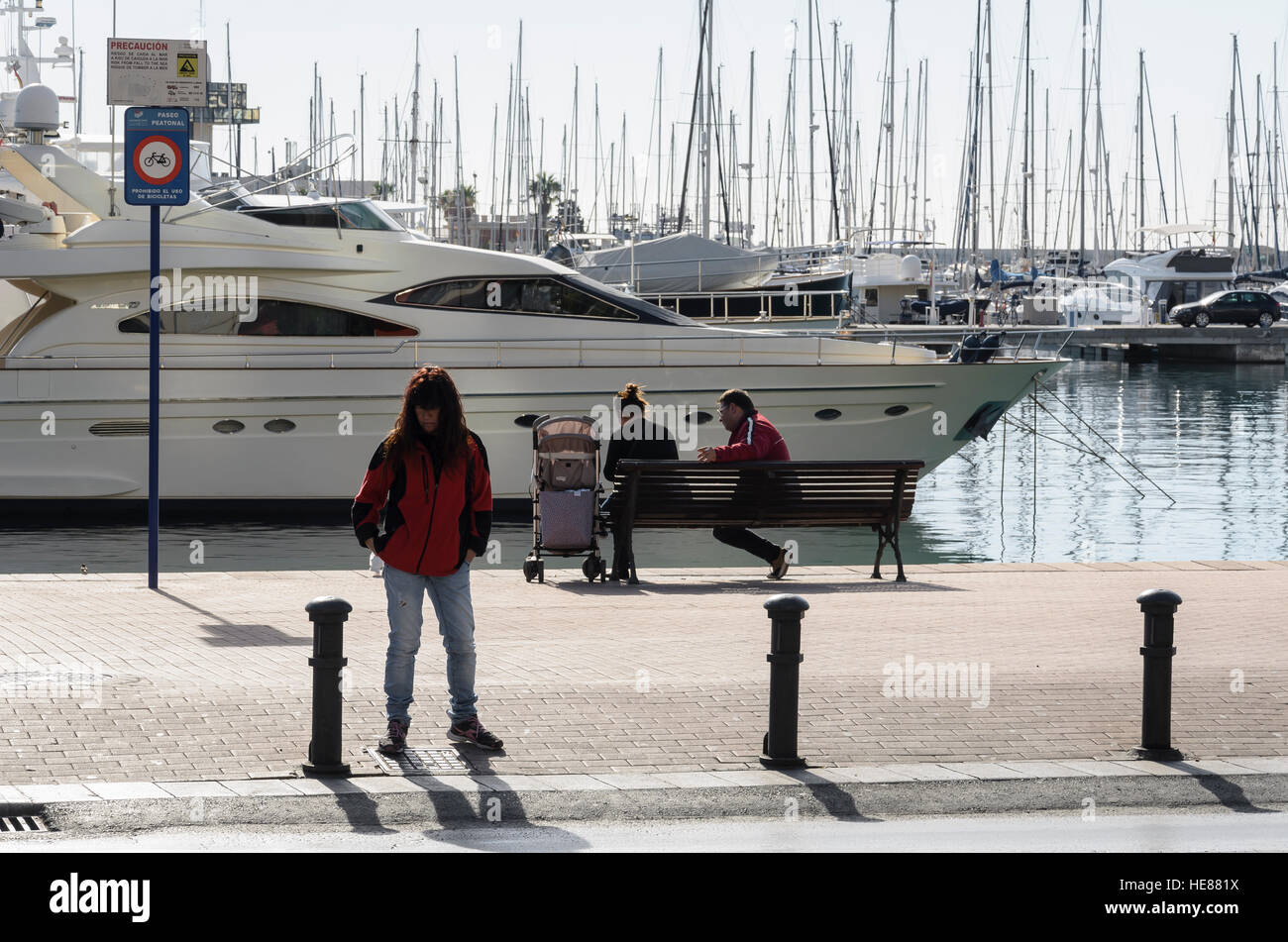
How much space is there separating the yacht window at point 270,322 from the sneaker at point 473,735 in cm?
1383

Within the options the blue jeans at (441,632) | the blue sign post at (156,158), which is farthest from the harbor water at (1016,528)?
the blue jeans at (441,632)

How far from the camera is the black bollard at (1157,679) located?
7188 mm

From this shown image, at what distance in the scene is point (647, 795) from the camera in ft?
21.1

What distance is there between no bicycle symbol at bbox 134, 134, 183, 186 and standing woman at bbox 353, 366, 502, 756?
5130mm

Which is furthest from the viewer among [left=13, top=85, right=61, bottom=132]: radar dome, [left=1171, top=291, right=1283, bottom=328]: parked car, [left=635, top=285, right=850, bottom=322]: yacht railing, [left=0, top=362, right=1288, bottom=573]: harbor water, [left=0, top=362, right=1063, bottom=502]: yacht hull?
[left=1171, top=291, right=1283, bottom=328]: parked car

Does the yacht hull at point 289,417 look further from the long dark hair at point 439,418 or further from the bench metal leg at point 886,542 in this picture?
the long dark hair at point 439,418

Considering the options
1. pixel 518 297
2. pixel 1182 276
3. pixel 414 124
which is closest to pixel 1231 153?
pixel 1182 276

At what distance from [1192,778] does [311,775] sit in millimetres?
3594

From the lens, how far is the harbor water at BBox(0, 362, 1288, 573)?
18984 mm

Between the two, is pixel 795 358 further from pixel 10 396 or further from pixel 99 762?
pixel 99 762

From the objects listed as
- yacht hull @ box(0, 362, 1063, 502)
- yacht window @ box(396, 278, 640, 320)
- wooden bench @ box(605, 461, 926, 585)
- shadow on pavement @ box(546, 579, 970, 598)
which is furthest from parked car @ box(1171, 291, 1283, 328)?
shadow on pavement @ box(546, 579, 970, 598)

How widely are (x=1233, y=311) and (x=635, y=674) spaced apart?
59.3 meters

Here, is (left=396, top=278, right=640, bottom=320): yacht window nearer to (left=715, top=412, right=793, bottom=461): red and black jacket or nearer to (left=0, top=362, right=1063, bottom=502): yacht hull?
(left=0, top=362, right=1063, bottom=502): yacht hull

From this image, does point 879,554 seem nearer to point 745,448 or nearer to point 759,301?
point 745,448
